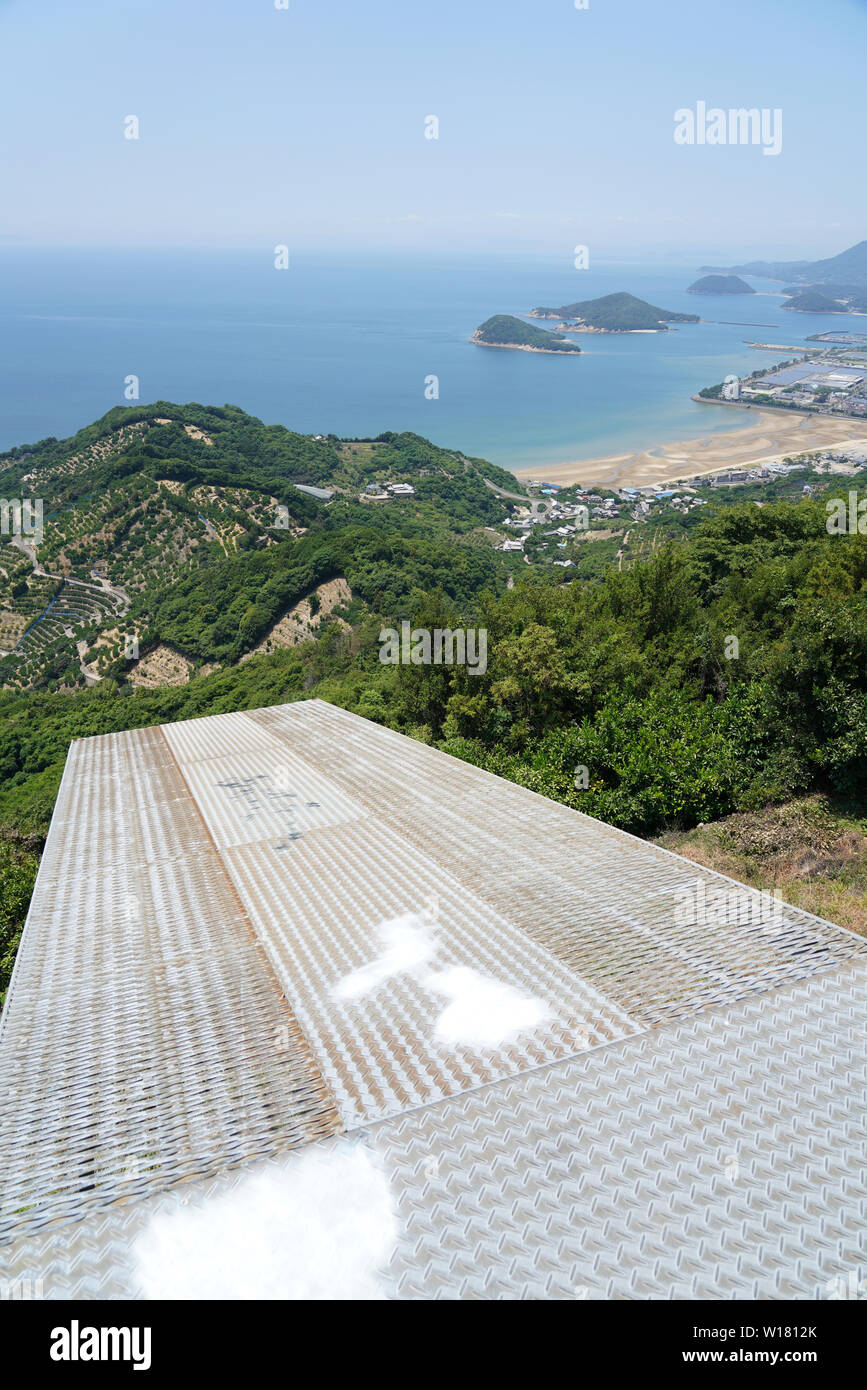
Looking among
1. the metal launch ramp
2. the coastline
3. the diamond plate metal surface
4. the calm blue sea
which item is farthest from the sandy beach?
the diamond plate metal surface

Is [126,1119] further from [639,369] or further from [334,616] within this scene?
[639,369]

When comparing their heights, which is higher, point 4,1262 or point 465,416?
point 465,416

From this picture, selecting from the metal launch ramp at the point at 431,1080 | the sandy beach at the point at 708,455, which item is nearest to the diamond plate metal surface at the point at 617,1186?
the metal launch ramp at the point at 431,1080

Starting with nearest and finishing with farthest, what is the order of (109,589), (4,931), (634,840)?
(634,840)
(4,931)
(109,589)

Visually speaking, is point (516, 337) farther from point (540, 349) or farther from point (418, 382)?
point (418, 382)

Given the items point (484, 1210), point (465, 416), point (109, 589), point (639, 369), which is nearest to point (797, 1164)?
point (484, 1210)

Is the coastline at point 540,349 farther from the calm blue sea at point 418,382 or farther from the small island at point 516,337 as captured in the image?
the calm blue sea at point 418,382
